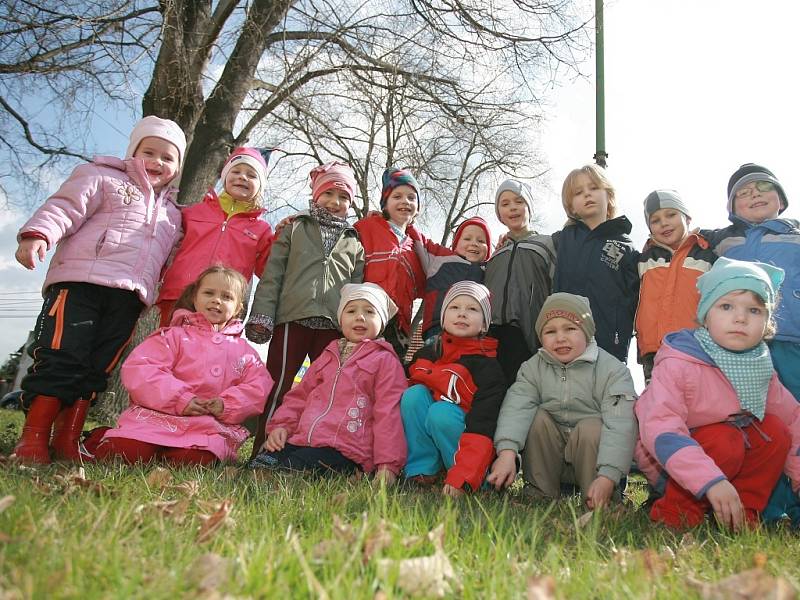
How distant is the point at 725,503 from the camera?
8.52 ft

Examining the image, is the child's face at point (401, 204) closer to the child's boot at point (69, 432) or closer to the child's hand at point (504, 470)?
the child's hand at point (504, 470)

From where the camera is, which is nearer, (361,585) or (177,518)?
(361,585)

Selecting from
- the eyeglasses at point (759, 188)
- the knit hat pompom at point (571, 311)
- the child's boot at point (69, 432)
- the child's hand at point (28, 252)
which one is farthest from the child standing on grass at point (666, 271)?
the child's hand at point (28, 252)

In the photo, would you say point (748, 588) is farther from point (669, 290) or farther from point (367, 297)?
point (367, 297)

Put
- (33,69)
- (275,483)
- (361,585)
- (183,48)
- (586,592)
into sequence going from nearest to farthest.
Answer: (361,585) → (586,592) → (275,483) → (183,48) → (33,69)

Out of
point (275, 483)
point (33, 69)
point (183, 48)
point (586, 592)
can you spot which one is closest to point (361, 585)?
point (586, 592)

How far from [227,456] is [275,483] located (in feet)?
3.56

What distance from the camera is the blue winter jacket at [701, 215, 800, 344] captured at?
3.87 m

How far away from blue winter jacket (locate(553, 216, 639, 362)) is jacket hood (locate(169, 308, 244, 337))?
2285 mm

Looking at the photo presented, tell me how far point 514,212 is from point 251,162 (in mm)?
2065

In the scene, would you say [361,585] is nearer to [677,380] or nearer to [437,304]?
[677,380]

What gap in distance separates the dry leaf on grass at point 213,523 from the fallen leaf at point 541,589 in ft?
2.88

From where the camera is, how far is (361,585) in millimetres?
1352

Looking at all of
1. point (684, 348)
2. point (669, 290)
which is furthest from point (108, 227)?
point (669, 290)
